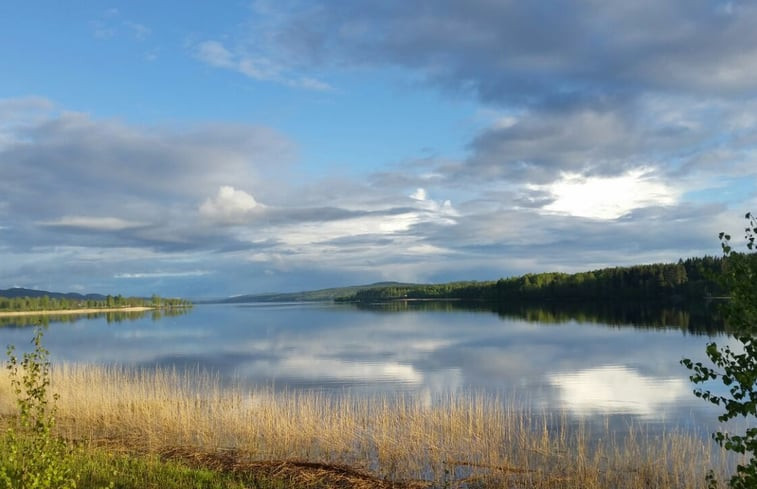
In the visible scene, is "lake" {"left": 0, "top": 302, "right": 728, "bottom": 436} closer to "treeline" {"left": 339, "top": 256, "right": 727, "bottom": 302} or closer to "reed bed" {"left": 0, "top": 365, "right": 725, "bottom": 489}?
"reed bed" {"left": 0, "top": 365, "right": 725, "bottom": 489}

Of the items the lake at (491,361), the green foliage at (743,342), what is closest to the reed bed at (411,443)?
the lake at (491,361)

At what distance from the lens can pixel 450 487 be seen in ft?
37.6

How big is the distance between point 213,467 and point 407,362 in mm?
24938

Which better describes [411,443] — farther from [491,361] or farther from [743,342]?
[491,361]

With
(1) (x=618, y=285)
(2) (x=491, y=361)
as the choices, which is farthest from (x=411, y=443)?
(1) (x=618, y=285)

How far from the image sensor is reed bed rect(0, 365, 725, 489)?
467 inches

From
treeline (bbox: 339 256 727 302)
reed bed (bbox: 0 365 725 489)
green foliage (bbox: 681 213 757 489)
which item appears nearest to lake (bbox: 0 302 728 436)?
reed bed (bbox: 0 365 725 489)

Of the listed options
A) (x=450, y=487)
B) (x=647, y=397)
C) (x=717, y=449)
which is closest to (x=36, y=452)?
(x=450, y=487)

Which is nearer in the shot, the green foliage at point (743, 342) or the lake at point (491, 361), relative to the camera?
the green foliage at point (743, 342)

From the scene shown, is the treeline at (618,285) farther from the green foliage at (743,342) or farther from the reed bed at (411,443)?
the green foliage at (743,342)

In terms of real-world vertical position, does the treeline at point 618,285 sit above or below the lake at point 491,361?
above

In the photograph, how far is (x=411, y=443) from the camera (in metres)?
14.0

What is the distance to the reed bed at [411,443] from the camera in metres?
11.9

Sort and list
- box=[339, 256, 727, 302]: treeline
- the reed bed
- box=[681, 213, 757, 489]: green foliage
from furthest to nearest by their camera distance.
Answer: box=[339, 256, 727, 302]: treeline < the reed bed < box=[681, 213, 757, 489]: green foliage
